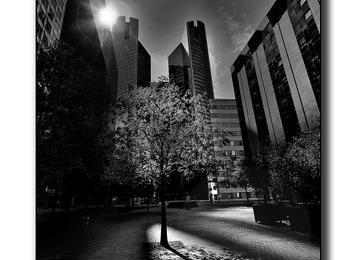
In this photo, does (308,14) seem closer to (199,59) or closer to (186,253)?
(199,59)

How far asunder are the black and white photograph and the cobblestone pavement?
3 centimetres

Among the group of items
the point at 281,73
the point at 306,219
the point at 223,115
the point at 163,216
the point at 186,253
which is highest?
the point at 281,73

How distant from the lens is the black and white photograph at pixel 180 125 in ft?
13.1

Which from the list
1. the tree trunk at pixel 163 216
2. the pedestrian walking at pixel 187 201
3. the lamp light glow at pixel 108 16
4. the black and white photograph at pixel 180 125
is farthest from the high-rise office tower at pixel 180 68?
the pedestrian walking at pixel 187 201

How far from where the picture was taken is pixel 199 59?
4605 millimetres

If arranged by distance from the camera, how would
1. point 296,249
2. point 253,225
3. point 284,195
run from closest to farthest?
1. point 296,249
2. point 253,225
3. point 284,195

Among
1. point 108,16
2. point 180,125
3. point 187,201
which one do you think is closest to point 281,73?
point 180,125

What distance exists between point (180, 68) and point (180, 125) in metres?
1.28

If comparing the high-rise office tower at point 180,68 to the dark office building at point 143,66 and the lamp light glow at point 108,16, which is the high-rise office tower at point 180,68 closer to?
the dark office building at point 143,66
